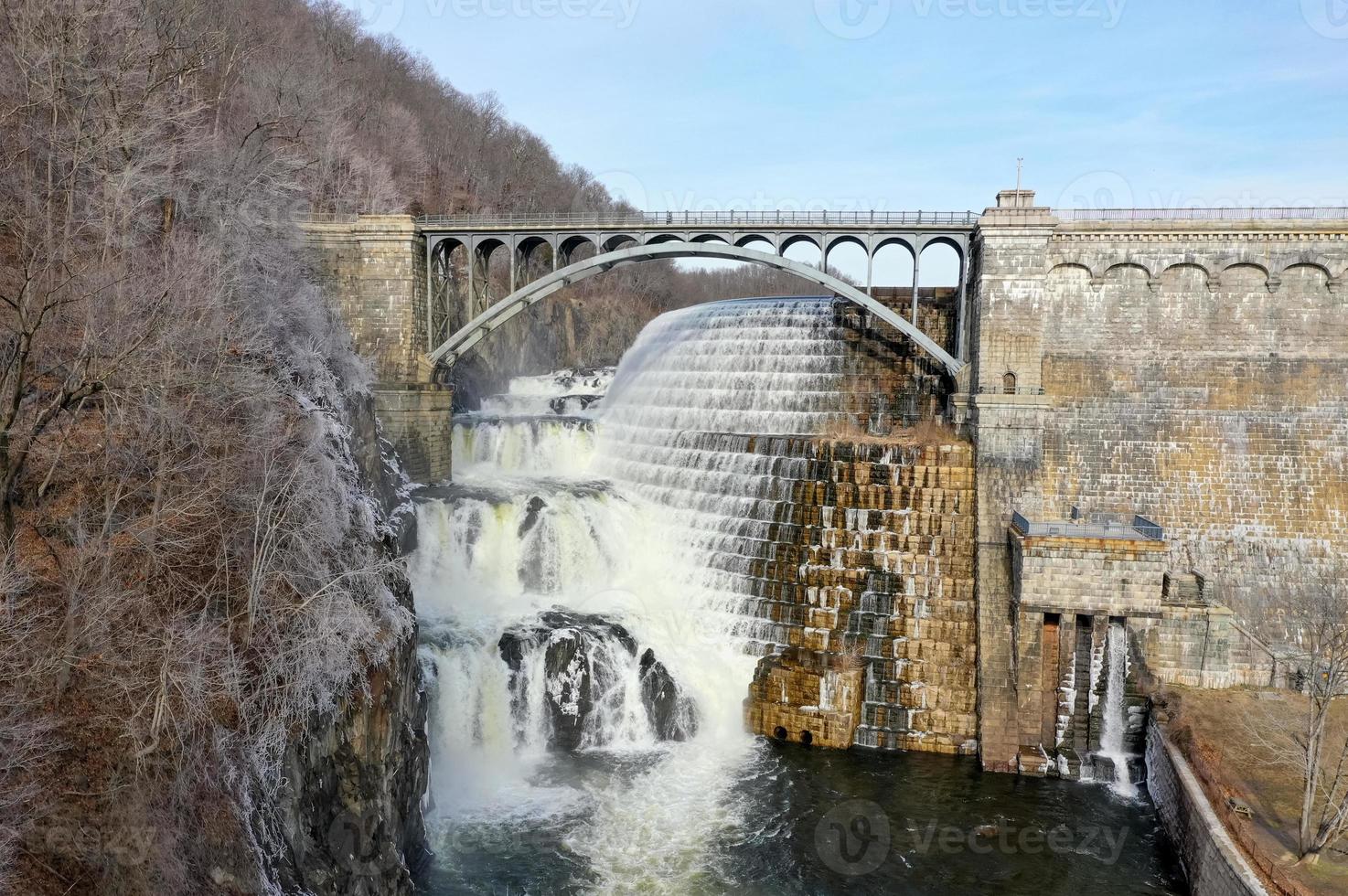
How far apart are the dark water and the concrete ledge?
1.46 feet

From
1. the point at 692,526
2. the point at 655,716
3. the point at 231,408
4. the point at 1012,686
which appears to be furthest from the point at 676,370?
the point at 231,408

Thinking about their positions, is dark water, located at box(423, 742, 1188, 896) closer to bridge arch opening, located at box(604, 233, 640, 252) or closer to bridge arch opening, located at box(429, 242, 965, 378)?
bridge arch opening, located at box(429, 242, 965, 378)

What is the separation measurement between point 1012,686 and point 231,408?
16.9 m

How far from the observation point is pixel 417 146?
1743 inches

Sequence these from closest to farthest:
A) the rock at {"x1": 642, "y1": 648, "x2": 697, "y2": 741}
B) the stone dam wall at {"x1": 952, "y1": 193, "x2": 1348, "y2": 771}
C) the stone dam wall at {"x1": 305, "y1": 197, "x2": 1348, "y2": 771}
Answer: the stone dam wall at {"x1": 305, "y1": 197, "x2": 1348, "y2": 771} < the rock at {"x1": 642, "y1": 648, "x2": 697, "y2": 741} < the stone dam wall at {"x1": 952, "y1": 193, "x2": 1348, "y2": 771}

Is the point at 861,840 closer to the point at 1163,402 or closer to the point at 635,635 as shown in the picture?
the point at 635,635

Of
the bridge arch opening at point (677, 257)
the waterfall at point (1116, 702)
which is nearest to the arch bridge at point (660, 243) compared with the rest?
the bridge arch opening at point (677, 257)

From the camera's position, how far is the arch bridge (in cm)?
2291

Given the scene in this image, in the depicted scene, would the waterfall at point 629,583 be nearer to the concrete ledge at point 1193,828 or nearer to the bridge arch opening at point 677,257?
the bridge arch opening at point 677,257

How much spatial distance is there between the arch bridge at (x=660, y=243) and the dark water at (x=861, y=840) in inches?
445

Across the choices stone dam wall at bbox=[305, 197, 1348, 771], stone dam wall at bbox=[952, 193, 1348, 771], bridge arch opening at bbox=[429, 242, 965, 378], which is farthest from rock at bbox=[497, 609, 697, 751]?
bridge arch opening at bbox=[429, 242, 965, 378]

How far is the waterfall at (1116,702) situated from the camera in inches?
704

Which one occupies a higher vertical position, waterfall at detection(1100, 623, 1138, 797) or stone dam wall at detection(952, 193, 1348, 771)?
stone dam wall at detection(952, 193, 1348, 771)

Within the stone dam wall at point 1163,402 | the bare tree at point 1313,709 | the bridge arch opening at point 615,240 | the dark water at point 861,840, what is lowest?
the dark water at point 861,840
